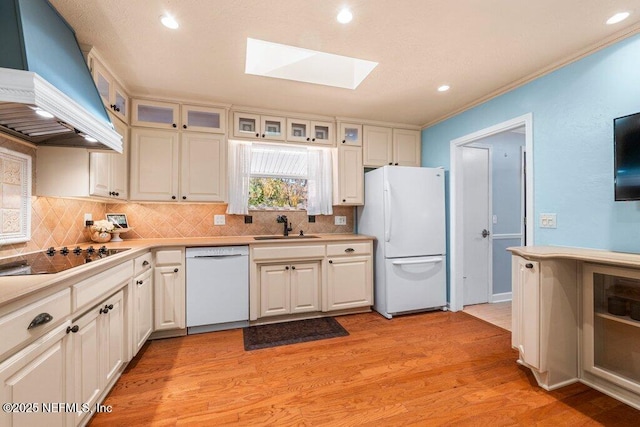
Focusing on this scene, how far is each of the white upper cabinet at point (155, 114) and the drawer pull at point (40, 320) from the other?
2.22 meters

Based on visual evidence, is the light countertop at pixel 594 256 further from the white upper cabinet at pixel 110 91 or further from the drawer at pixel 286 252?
the white upper cabinet at pixel 110 91

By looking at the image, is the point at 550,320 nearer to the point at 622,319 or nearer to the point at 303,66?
the point at 622,319

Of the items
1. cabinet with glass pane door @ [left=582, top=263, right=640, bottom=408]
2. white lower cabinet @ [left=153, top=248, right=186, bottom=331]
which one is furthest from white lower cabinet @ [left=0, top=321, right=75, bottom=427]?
cabinet with glass pane door @ [left=582, top=263, right=640, bottom=408]

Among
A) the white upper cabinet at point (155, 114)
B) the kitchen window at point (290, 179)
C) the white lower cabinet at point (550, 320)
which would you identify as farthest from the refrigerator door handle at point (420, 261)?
the white upper cabinet at point (155, 114)

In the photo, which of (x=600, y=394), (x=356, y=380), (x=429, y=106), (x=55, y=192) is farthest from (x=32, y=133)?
(x=600, y=394)

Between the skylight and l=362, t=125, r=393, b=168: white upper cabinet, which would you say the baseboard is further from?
the skylight

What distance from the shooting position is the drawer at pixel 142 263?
6.96 feet

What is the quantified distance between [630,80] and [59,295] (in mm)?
3514

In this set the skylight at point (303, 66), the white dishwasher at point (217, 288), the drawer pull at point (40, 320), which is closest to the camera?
the drawer pull at point (40, 320)

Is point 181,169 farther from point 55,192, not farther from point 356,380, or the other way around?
point 356,380

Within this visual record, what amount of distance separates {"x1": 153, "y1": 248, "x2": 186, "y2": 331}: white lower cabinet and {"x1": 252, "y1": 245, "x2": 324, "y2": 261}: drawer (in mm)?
710

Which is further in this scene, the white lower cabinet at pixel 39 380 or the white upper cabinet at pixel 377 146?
the white upper cabinet at pixel 377 146

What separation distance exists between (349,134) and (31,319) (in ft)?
10.6

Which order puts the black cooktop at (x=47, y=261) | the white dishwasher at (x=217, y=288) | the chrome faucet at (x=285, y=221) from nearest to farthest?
the black cooktop at (x=47, y=261) → the white dishwasher at (x=217, y=288) → the chrome faucet at (x=285, y=221)
